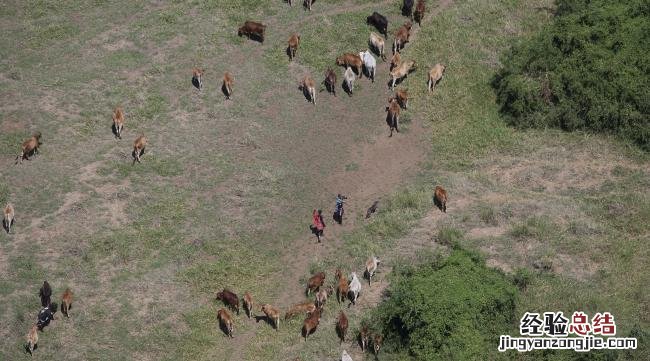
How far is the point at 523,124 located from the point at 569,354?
39.0 ft

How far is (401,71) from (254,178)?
805 centimetres

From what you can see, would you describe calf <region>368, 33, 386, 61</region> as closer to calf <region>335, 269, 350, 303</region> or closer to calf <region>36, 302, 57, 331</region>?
calf <region>335, 269, 350, 303</region>

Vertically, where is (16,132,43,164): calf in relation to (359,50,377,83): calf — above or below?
below

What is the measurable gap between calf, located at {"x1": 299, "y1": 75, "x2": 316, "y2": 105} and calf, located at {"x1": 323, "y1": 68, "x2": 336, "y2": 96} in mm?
549

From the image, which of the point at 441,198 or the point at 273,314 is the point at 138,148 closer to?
the point at 273,314

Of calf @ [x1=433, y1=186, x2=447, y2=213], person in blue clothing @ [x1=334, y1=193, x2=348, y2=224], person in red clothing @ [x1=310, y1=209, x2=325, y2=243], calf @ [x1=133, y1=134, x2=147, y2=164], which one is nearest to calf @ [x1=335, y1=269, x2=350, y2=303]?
person in red clothing @ [x1=310, y1=209, x2=325, y2=243]

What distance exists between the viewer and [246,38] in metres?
39.1

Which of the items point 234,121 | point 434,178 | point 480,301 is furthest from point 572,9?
point 480,301

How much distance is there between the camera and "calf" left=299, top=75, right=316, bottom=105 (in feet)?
119

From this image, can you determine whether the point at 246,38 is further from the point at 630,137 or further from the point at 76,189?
the point at 630,137

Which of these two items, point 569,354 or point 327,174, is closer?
point 569,354

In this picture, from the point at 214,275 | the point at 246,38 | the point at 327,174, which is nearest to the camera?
the point at 214,275

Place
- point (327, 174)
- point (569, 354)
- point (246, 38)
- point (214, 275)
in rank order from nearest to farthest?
point (569, 354)
point (214, 275)
point (327, 174)
point (246, 38)

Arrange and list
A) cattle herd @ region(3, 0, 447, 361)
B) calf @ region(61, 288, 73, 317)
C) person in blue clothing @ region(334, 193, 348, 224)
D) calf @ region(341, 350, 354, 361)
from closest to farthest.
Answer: calf @ region(341, 350, 354, 361), cattle herd @ region(3, 0, 447, 361), calf @ region(61, 288, 73, 317), person in blue clothing @ region(334, 193, 348, 224)
